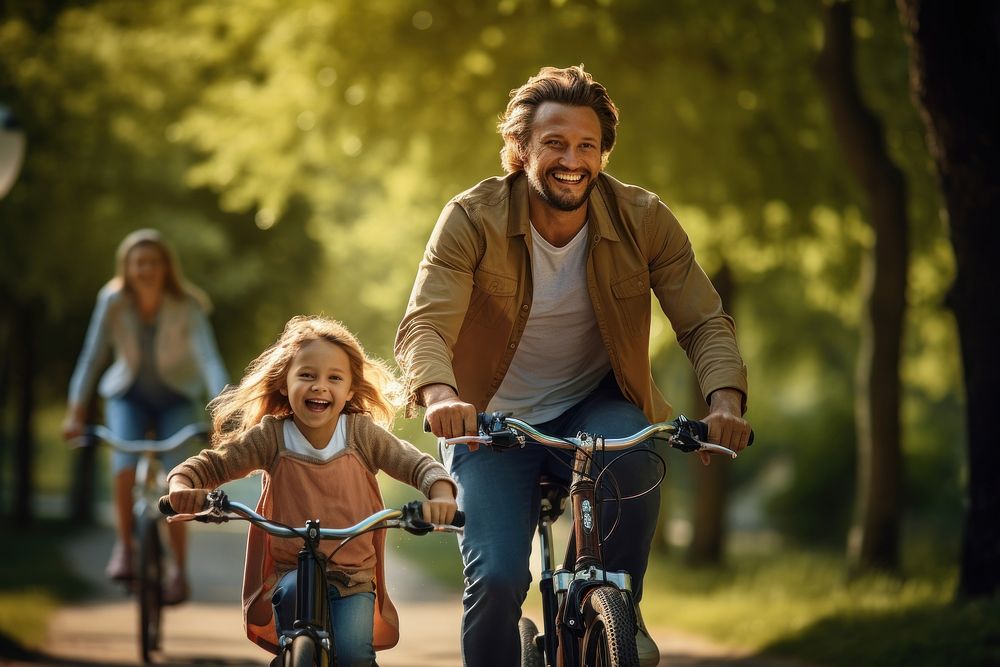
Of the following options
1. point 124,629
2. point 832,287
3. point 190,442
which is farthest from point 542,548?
point 832,287

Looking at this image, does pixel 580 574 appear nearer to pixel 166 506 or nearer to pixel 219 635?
pixel 166 506

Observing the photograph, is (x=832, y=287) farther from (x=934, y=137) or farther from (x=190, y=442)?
(x=190, y=442)

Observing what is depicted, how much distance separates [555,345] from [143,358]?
184 inches

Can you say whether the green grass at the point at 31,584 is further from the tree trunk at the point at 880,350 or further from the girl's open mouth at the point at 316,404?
the tree trunk at the point at 880,350

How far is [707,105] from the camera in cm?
1184

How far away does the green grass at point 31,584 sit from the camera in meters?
9.73

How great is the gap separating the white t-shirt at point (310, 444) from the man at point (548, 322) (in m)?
0.31

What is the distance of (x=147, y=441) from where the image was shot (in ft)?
29.5

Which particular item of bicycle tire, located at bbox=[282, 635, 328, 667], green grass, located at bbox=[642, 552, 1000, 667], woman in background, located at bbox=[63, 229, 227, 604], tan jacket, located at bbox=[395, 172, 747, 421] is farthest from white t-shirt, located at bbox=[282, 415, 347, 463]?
woman in background, located at bbox=[63, 229, 227, 604]

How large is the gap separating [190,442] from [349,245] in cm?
1021

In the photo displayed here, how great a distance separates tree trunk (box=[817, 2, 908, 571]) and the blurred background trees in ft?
0.42

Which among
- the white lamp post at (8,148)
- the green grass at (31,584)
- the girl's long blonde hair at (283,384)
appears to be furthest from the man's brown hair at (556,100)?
the green grass at (31,584)

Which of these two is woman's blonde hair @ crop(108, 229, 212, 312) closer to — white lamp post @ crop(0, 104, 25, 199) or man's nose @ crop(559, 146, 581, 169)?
white lamp post @ crop(0, 104, 25, 199)

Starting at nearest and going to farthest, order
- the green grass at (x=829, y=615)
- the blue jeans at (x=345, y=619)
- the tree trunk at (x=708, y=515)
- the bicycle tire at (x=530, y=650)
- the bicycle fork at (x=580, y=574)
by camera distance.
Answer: the bicycle fork at (x=580, y=574) < the blue jeans at (x=345, y=619) < the bicycle tire at (x=530, y=650) < the green grass at (x=829, y=615) < the tree trunk at (x=708, y=515)
